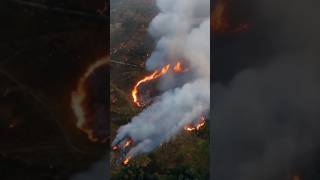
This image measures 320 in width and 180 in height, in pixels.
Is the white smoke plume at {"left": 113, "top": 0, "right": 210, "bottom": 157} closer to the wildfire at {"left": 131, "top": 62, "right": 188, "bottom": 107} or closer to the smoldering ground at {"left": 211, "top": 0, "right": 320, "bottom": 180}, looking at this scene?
the wildfire at {"left": 131, "top": 62, "right": 188, "bottom": 107}

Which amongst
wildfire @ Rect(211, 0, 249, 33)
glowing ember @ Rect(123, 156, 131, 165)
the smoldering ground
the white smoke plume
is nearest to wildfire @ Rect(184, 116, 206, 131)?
the white smoke plume

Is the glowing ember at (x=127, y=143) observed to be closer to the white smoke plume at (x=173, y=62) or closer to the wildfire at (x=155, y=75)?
the white smoke plume at (x=173, y=62)

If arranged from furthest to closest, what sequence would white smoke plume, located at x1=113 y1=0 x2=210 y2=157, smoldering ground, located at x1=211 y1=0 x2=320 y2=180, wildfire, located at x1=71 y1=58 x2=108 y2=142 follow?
white smoke plume, located at x1=113 y1=0 x2=210 y2=157
smoldering ground, located at x1=211 y1=0 x2=320 y2=180
wildfire, located at x1=71 y1=58 x2=108 y2=142

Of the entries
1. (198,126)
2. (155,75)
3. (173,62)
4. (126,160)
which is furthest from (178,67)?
(126,160)

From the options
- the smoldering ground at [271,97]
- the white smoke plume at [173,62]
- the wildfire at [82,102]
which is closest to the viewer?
the wildfire at [82,102]

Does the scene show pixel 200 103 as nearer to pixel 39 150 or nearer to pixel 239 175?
pixel 239 175

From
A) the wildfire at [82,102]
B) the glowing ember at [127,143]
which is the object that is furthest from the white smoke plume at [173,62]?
the wildfire at [82,102]

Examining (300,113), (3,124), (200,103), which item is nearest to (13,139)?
(3,124)
